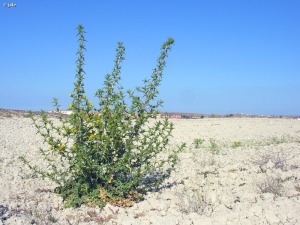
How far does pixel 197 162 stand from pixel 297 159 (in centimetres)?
199

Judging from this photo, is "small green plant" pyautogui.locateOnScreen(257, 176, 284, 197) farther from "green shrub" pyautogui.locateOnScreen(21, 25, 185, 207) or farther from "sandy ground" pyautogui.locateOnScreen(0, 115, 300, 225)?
"green shrub" pyautogui.locateOnScreen(21, 25, 185, 207)

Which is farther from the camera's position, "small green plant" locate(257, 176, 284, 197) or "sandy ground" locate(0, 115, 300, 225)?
"small green plant" locate(257, 176, 284, 197)

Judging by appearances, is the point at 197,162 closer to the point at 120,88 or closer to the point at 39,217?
the point at 120,88

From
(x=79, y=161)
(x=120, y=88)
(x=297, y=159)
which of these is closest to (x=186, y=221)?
(x=79, y=161)

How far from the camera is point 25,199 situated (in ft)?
18.3

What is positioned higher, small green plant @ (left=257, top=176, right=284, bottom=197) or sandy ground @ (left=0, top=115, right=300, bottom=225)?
small green plant @ (left=257, top=176, right=284, bottom=197)

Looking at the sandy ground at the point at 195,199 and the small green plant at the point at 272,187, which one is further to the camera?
the small green plant at the point at 272,187

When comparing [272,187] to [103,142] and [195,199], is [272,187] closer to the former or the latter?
[195,199]

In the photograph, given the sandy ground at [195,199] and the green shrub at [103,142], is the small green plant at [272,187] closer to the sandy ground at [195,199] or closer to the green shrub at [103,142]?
the sandy ground at [195,199]

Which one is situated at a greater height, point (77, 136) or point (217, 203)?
point (77, 136)

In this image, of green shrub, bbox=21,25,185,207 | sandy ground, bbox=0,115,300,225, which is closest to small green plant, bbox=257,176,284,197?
sandy ground, bbox=0,115,300,225

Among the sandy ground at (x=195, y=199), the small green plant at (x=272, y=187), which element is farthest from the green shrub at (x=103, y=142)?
the small green plant at (x=272, y=187)

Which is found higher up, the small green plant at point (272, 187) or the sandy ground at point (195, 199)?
the small green plant at point (272, 187)

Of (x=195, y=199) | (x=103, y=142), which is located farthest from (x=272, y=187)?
(x=103, y=142)
